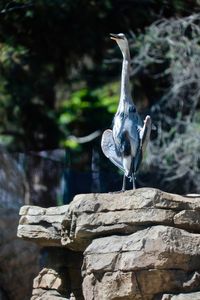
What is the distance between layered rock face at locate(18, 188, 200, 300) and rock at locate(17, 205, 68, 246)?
2.03ft

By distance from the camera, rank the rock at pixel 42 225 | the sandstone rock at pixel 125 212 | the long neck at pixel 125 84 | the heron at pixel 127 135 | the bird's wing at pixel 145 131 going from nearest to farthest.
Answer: the sandstone rock at pixel 125 212 < the bird's wing at pixel 145 131 < the heron at pixel 127 135 < the long neck at pixel 125 84 < the rock at pixel 42 225

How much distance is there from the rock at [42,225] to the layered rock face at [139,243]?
0.62 m

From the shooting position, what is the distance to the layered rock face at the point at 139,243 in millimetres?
Result: 6168

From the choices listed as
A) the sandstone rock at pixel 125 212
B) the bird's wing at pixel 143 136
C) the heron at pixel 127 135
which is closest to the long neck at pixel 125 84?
the heron at pixel 127 135

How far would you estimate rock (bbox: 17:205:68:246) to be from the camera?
24.2 ft

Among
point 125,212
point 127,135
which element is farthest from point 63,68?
point 125,212

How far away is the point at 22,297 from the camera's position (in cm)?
941

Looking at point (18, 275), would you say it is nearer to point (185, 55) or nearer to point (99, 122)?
point (185, 55)

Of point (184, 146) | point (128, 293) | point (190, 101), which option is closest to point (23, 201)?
point (184, 146)

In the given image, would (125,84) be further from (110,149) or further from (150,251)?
(150,251)

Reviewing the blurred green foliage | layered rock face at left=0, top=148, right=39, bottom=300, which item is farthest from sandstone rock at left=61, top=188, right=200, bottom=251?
the blurred green foliage

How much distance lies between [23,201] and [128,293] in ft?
15.1

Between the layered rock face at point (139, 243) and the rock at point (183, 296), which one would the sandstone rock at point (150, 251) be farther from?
the rock at point (183, 296)

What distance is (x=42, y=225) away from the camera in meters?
7.47
